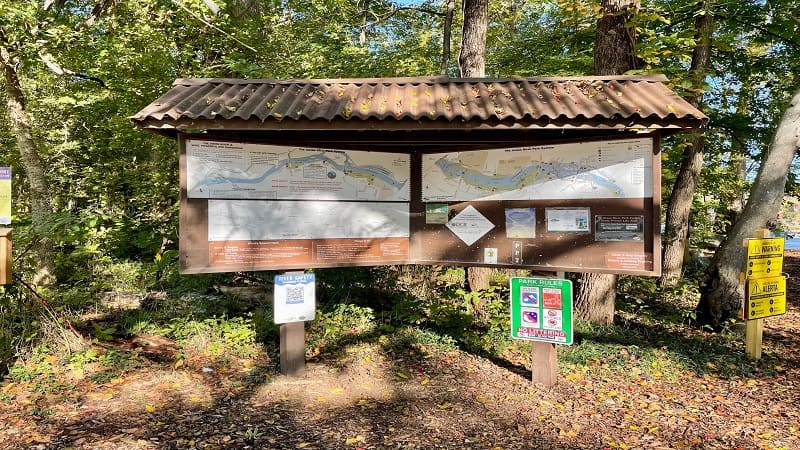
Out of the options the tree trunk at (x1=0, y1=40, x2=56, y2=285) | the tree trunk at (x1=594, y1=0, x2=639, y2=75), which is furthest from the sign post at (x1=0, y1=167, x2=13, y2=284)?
the tree trunk at (x1=594, y1=0, x2=639, y2=75)

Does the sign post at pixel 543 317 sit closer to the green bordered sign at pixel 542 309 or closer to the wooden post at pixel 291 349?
the green bordered sign at pixel 542 309

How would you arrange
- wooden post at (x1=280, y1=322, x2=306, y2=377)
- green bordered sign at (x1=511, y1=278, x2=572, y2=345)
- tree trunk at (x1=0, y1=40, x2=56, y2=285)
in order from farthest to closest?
1. tree trunk at (x1=0, y1=40, x2=56, y2=285)
2. wooden post at (x1=280, y1=322, x2=306, y2=377)
3. green bordered sign at (x1=511, y1=278, x2=572, y2=345)

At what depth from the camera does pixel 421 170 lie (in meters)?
4.83

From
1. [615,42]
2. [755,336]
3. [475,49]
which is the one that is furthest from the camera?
[475,49]

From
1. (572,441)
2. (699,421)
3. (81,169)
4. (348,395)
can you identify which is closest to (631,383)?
(699,421)

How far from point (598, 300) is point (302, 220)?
188 inches

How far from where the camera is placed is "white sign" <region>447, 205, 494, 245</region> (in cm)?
461

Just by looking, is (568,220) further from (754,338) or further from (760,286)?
(754,338)

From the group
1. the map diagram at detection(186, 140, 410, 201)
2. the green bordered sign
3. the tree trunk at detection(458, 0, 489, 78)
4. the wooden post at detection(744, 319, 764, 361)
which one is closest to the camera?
the map diagram at detection(186, 140, 410, 201)

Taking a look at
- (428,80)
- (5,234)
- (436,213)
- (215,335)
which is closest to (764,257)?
(436,213)

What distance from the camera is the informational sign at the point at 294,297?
4.58 metres

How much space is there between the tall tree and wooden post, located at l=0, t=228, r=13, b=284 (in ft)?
22.3

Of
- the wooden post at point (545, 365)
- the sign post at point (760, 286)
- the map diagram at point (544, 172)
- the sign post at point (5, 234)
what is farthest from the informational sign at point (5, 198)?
the sign post at point (760, 286)

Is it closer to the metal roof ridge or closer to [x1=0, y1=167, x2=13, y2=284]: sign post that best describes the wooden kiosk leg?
the metal roof ridge
